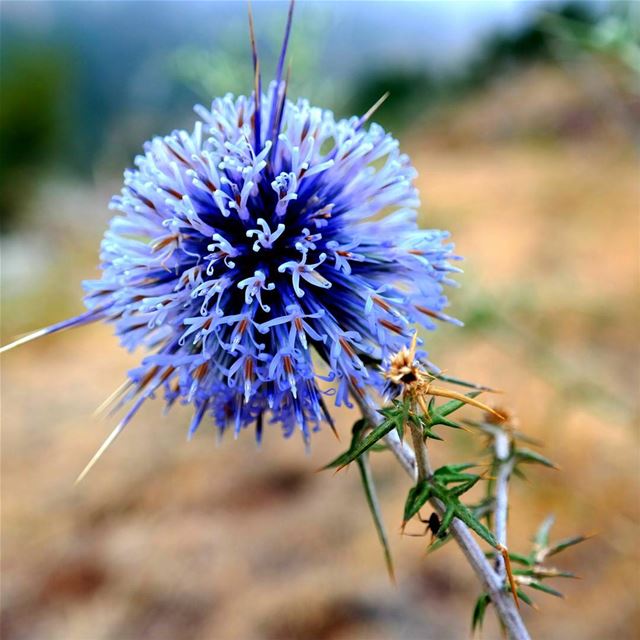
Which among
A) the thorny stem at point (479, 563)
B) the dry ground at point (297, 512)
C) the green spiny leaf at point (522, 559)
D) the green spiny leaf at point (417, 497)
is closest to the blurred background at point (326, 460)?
the dry ground at point (297, 512)

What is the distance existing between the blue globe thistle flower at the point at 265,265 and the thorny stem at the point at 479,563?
0.12 m

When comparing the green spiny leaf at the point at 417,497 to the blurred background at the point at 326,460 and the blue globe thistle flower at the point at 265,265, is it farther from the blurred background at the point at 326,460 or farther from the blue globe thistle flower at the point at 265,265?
the blurred background at the point at 326,460

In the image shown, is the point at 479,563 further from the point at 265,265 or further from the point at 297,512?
the point at 297,512

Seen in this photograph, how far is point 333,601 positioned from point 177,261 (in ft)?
7.69

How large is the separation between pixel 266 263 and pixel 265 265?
1 centimetres

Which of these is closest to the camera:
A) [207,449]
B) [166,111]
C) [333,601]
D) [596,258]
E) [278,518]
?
[333,601]

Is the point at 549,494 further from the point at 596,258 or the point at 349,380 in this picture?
the point at 596,258

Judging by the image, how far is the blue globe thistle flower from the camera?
4.18ft

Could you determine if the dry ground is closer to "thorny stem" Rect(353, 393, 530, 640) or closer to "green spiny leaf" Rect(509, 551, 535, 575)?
"green spiny leaf" Rect(509, 551, 535, 575)

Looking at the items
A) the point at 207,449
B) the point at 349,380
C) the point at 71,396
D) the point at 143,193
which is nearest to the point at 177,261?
the point at 143,193

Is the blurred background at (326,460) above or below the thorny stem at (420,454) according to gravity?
above

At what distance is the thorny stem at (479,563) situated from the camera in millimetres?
1103

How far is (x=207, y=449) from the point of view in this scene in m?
4.71

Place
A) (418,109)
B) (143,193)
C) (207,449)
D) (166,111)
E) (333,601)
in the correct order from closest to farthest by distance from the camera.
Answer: (143,193), (333,601), (207,449), (418,109), (166,111)
